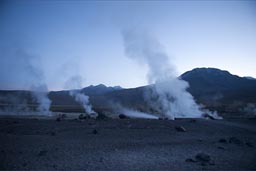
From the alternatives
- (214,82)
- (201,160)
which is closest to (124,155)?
(201,160)

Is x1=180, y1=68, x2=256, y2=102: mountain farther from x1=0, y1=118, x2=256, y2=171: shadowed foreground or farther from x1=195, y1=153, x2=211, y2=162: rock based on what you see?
x1=195, y1=153, x2=211, y2=162: rock

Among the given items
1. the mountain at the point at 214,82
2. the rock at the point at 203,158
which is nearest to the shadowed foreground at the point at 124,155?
the rock at the point at 203,158

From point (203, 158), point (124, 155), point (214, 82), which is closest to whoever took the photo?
point (203, 158)

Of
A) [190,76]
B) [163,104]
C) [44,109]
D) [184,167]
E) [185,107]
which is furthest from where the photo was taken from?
[190,76]

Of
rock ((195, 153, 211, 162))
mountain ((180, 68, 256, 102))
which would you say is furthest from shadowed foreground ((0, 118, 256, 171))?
mountain ((180, 68, 256, 102))

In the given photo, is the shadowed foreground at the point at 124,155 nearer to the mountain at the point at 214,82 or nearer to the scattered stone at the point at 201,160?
the scattered stone at the point at 201,160

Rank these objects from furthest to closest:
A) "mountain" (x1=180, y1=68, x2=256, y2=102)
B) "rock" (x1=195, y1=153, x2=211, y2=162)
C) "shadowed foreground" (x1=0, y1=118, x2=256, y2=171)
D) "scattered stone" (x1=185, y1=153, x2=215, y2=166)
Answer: "mountain" (x1=180, y1=68, x2=256, y2=102)
"rock" (x1=195, y1=153, x2=211, y2=162)
"scattered stone" (x1=185, y1=153, x2=215, y2=166)
"shadowed foreground" (x1=0, y1=118, x2=256, y2=171)

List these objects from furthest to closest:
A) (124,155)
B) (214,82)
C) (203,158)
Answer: (214,82), (124,155), (203,158)

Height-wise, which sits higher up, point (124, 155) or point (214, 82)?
point (214, 82)

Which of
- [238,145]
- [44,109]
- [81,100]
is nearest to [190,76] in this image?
[81,100]

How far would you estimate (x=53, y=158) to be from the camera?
9.77m

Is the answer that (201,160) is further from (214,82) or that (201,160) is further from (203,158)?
(214,82)

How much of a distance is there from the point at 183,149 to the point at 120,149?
3.75 meters

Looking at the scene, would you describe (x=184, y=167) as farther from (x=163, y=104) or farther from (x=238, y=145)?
(x=163, y=104)
